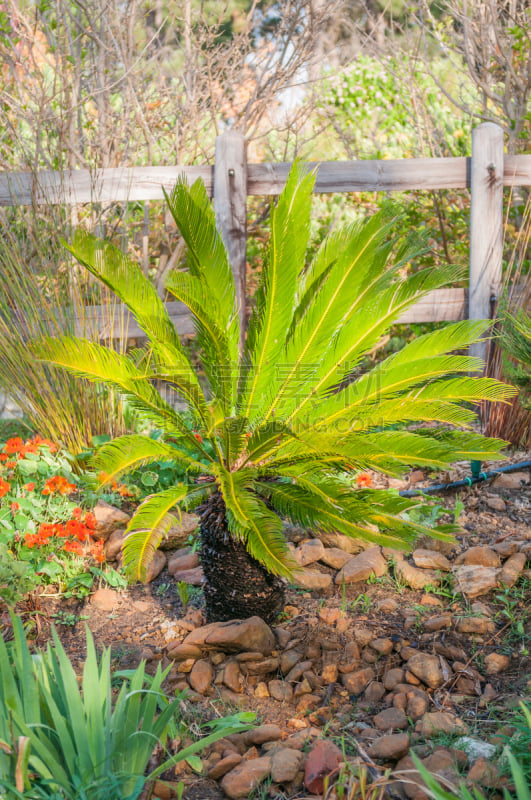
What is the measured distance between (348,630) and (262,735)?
0.71 m

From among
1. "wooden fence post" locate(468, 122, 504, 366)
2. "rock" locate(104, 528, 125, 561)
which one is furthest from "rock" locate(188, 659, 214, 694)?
"wooden fence post" locate(468, 122, 504, 366)

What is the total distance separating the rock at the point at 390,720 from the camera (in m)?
2.35

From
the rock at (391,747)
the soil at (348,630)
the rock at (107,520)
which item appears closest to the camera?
the rock at (391,747)

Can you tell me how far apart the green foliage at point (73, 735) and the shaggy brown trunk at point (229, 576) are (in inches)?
27.8

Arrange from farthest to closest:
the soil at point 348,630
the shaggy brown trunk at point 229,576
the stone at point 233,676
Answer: the shaggy brown trunk at point 229,576
the stone at point 233,676
the soil at point 348,630

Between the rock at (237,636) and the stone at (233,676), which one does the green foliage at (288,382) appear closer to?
the rock at (237,636)

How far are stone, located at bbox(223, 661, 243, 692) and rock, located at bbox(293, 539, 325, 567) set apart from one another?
80 centimetres

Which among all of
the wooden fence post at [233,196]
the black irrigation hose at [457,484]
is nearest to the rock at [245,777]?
the black irrigation hose at [457,484]

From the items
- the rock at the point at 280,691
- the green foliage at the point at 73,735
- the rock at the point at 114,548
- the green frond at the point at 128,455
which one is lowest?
the rock at the point at 280,691

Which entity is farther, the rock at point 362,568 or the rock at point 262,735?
the rock at point 362,568

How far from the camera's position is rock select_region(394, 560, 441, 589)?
3.16m

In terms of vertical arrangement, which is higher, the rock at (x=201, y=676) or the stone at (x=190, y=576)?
the stone at (x=190, y=576)

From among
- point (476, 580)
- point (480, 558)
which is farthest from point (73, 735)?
point (480, 558)

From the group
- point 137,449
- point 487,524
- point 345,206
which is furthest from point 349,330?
point 345,206
